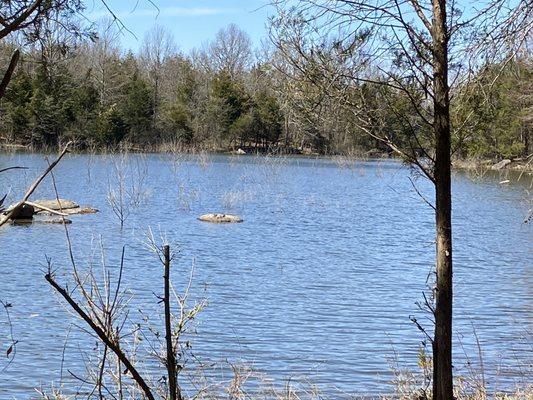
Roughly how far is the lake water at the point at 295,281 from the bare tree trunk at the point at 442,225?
1.05 m

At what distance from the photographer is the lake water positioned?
30.8ft

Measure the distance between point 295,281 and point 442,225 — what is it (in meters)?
11.1

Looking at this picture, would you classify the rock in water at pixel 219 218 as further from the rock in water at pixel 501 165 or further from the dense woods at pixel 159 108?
the rock in water at pixel 501 165

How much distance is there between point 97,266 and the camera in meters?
15.5

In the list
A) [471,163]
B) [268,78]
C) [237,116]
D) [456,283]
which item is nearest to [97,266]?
[456,283]

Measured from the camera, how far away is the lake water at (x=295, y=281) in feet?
30.8

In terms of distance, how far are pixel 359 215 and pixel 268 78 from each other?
76.9 feet

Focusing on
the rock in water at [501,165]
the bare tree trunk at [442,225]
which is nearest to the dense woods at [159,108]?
the rock in water at [501,165]

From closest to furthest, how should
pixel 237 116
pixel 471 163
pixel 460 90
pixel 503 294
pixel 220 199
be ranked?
1. pixel 460 90
2. pixel 471 163
3. pixel 503 294
4. pixel 220 199
5. pixel 237 116

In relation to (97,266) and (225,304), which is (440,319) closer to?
(225,304)

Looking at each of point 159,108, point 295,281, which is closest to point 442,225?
point 295,281

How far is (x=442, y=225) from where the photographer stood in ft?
14.3

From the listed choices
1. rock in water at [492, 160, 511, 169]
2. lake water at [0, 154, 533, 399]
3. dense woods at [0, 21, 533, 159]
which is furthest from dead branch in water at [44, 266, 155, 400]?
rock in water at [492, 160, 511, 169]

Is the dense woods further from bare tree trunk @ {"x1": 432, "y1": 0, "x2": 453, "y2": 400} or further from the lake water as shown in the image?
bare tree trunk @ {"x1": 432, "y1": 0, "x2": 453, "y2": 400}
